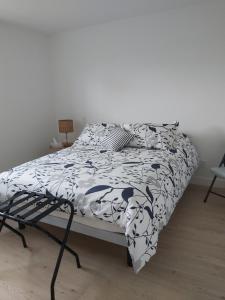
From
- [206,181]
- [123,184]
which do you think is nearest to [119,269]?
[123,184]

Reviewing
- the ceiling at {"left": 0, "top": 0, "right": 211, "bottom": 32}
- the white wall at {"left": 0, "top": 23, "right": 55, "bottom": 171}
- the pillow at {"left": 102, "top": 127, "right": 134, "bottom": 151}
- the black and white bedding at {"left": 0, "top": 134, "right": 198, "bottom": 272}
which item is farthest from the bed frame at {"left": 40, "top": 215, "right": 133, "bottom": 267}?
the ceiling at {"left": 0, "top": 0, "right": 211, "bottom": 32}

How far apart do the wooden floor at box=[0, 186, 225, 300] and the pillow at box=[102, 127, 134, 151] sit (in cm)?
110

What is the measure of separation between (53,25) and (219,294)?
3.66 m

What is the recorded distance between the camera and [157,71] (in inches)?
130

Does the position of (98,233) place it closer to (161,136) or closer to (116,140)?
(116,140)

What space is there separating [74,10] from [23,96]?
1458mm

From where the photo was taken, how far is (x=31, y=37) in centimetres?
371

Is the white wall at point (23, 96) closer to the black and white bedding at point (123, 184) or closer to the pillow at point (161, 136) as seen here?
the black and white bedding at point (123, 184)

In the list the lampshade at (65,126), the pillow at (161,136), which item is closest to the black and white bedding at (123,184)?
the pillow at (161,136)

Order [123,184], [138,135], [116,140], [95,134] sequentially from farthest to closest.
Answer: [95,134], [138,135], [116,140], [123,184]

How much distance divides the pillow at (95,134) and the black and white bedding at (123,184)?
0.36m

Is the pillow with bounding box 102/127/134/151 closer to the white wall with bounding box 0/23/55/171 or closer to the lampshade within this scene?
the lampshade

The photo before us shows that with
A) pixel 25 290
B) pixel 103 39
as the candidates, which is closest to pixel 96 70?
pixel 103 39

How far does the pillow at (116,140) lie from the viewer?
299 cm
